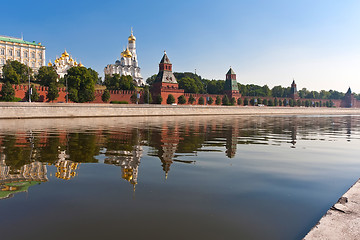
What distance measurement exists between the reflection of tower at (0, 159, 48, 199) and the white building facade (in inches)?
3813

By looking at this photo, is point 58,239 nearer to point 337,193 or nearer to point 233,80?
point 337,193

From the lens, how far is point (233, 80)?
75.5m

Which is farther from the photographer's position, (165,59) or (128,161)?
(165,59)

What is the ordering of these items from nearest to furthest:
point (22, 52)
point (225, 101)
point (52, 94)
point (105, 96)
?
point (52, 94), point (105, 96), point (225, 101), point (22, 52)

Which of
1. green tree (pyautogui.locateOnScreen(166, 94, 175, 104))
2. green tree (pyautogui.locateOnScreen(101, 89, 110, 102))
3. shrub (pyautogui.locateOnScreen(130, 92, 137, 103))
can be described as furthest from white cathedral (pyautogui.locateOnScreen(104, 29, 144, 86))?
green tree (pyautogui.locateOnScreen(101, 89, 110, 102))

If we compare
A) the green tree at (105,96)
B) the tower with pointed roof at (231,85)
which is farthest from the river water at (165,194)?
the tower with pointed roof at (231,85)

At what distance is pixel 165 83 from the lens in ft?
193

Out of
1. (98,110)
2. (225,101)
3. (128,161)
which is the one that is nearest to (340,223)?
(128,161)

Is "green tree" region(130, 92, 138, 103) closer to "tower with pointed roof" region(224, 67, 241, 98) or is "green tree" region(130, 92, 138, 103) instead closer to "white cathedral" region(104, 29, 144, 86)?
"tower with pointed roof" region(224, 67, 241, 98)

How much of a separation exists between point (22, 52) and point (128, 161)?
10185 cm

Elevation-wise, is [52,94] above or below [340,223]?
above

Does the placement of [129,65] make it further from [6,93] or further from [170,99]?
[6,93]

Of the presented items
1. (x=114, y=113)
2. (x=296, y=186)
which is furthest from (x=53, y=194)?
(x=114, y=113)

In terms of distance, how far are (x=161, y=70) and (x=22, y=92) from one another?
27.3m
